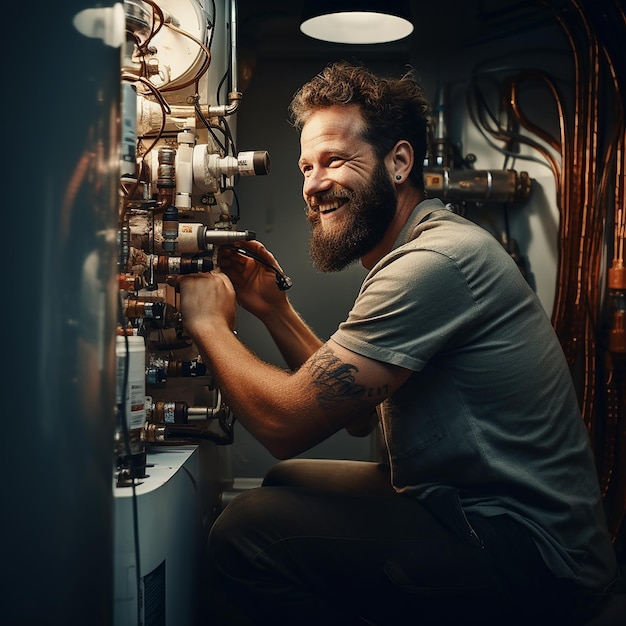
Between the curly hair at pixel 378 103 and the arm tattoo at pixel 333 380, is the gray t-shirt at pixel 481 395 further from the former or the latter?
the curly hair at pixel 378 103

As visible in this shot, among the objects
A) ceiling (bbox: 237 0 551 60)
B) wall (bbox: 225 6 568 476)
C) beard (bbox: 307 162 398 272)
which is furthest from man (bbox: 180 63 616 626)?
ceiling (bbox: 237 0 551 60)

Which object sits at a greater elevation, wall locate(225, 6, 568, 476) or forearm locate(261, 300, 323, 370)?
wall locate(225, 6, 568, 476)

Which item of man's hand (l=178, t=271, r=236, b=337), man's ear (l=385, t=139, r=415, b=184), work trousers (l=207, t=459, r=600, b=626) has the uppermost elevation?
man's ear (l=385, t=139, r=415, b=184)

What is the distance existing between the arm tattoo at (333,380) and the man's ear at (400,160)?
55 centimetres

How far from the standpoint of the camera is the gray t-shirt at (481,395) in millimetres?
1212

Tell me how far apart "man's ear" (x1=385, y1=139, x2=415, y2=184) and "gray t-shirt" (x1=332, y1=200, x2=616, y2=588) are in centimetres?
33

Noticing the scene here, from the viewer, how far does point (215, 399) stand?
5.87ft

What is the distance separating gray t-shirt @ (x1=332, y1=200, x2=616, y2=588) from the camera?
1212 millimetres

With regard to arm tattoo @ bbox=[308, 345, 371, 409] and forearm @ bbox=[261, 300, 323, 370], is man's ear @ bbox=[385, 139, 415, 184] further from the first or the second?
arm tattoo @ bbox=[308, 345, 371, 409]

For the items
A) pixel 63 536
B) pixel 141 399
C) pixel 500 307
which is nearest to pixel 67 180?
pixel 63 536

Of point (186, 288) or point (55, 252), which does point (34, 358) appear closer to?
point (55, 252)

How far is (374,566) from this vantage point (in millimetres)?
1255

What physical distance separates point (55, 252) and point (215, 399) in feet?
3.42

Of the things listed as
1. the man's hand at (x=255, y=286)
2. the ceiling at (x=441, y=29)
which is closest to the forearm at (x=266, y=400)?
the man's hand at (x=255, y=286)
